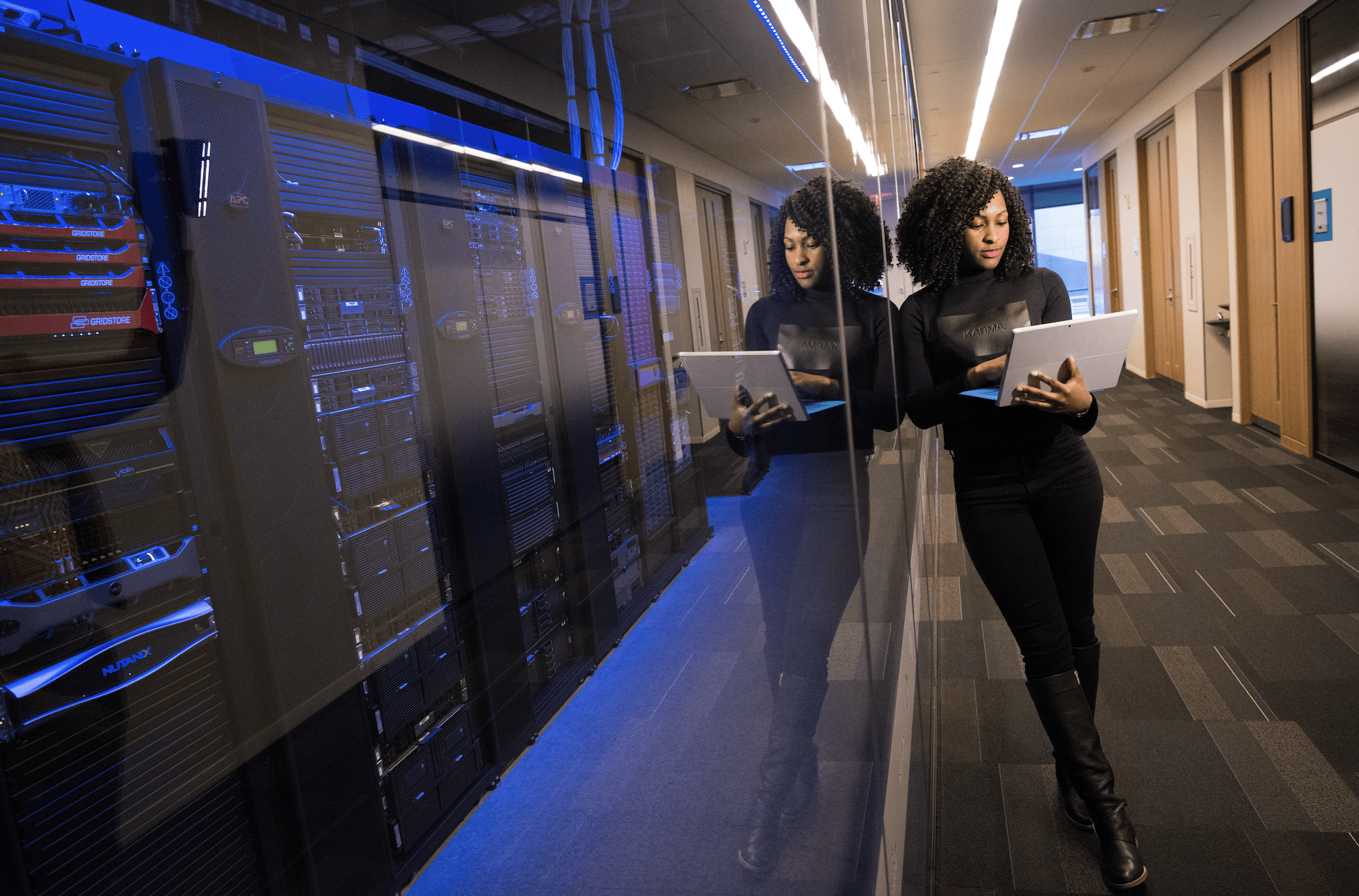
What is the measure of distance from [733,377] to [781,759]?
0.25 m

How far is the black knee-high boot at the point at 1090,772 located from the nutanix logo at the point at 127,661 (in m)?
1.51

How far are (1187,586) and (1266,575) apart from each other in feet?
0.90

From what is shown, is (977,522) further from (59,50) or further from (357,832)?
(59,50)

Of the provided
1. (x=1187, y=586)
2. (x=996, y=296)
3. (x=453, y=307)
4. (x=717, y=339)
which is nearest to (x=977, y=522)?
(x=996, y=296)

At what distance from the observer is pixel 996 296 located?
1.61 m

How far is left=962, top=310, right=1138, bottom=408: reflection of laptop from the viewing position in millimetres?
1329

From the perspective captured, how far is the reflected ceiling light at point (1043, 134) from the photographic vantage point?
8711 mm

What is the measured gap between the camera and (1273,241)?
455cm

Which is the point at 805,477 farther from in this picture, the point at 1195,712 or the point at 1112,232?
the point at 1112,232

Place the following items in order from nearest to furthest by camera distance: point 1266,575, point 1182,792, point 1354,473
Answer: point 1182,792 → point 1266,575 → point 1354,473

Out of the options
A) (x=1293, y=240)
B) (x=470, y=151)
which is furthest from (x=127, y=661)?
(x=1293, y=240)

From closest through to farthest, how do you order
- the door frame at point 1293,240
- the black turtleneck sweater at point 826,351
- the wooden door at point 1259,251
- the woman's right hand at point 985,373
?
the black turtleneck sweater at point 826,351 < the woman's right hand at point 985,373 < the door frame at point 1293,240 < the wooden door at point 1259,251

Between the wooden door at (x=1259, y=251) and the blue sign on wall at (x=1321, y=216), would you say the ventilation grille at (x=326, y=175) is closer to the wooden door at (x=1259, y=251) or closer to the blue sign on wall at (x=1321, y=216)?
the blue sign on wall at (x=1321, y=216)

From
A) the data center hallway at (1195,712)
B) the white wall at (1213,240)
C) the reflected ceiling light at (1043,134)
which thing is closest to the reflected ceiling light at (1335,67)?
the data center hallway at (1195,712)
